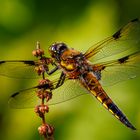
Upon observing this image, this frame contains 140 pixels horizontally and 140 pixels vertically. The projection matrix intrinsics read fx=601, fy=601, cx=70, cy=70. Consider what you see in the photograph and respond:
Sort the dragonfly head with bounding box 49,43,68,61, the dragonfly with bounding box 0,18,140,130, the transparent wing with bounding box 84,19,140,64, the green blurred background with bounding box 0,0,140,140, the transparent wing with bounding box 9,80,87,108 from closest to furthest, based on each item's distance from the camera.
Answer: the transparent wing with bounding box 9,80,87,108
the dragonfly with bounding box 0,18,140,130
the dragonfly head with bounding box 49,43,68,61
the transparent wing with bounding box 84,19,140,64
the green blurred background with bounding box 0,0,140,140

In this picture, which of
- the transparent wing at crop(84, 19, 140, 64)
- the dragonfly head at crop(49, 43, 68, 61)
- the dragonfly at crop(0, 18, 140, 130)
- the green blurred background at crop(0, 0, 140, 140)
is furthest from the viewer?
the green blurred background at crop(0, 0, 140, 140)

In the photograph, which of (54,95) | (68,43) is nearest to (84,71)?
(54,95)

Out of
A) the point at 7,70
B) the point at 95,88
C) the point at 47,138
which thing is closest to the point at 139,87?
the point at 95,88

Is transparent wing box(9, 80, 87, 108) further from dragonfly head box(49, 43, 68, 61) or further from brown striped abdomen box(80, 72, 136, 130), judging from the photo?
dragonfly head box(49, 43, 68, 61)

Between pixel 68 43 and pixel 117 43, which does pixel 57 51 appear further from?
pixel 68 43

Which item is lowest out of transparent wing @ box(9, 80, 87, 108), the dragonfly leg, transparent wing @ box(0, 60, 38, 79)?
transparent wing @ box(9, 80, 87, 108)

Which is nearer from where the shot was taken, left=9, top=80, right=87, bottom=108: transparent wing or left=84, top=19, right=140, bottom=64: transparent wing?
left=9, top=80, right=87, bottom=108: transparent wing

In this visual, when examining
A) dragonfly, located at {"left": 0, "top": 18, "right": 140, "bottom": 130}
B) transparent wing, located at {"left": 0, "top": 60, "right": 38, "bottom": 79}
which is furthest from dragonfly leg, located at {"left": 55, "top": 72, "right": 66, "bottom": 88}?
transparent wing, located at {"left": 0, "top": 60, "right": 38, "bottom": 79}

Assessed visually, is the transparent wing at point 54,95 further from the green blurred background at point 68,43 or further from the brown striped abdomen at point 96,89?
the green blurred background at point 68,43
